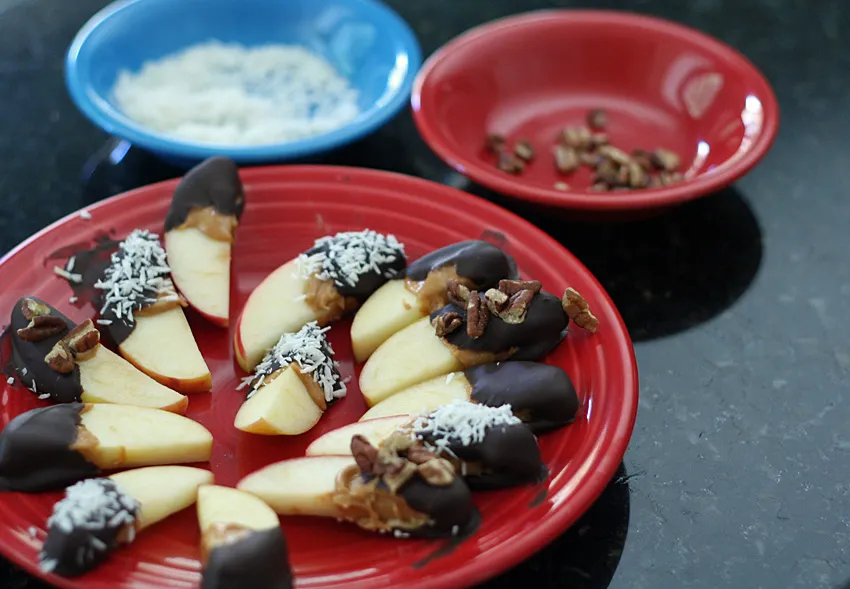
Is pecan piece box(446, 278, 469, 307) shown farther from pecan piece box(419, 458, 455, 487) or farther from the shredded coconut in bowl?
the shredded coconut in bowl

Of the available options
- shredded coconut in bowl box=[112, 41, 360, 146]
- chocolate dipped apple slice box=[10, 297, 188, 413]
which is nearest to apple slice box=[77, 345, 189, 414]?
chocolate dipped apple slice box=[10, 297, 188, 413]

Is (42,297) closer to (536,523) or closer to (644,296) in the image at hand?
(536,523)

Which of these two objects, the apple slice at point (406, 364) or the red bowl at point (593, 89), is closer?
the apple slice at point (406, 364)

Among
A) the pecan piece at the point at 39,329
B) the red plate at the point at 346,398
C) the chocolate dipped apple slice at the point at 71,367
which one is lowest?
the red plate at the point at 346,398

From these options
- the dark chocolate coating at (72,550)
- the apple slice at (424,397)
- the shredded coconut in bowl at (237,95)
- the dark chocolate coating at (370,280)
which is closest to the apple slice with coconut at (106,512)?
the dark chocolate coating at (72,550)

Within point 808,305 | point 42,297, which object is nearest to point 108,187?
point 42,297

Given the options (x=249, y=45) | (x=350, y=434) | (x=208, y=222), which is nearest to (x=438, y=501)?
(x=350, y=434)

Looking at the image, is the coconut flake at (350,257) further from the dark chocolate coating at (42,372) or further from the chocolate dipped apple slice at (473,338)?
the dark chocolate coating at (42,372)

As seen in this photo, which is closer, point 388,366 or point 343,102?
point 388,366
